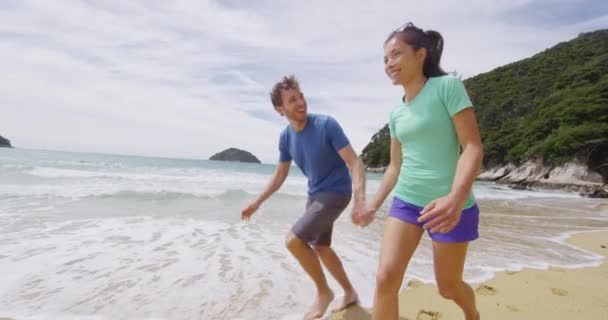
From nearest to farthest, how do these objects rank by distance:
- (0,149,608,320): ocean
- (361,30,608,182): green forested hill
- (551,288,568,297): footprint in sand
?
(0,149,608,320): ocean → (551,288,568,297): footprint in sand → (361,30,608,182): green forested hill

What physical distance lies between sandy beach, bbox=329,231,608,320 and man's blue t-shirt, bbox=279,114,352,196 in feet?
3.62

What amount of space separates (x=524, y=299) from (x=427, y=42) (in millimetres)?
2704

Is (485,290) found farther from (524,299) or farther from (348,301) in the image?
(348,301)

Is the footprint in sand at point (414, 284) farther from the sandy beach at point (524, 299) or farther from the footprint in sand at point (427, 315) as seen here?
the footprint in sand at point (427, 315)

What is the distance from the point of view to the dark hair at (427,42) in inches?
85.0

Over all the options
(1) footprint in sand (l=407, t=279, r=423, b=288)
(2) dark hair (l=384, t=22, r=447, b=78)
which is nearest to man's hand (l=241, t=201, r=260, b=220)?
(1) footprint in sand (l=407, t=279, r=423, b=288)

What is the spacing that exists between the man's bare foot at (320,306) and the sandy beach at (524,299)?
111 millimetres

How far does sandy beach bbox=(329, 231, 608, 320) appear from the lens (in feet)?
10.2

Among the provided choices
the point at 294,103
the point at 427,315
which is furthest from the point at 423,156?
the point at 427,315

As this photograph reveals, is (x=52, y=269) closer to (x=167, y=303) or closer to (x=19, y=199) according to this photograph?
(x=167, y=303)

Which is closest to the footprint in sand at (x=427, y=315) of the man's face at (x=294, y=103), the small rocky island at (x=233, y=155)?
the man's face at (x=294, y=103)

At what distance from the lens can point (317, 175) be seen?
3154mm

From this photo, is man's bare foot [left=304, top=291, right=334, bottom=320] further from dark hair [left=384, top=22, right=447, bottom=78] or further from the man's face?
dark hair [left=384, top=22, right=447, bottom=78]

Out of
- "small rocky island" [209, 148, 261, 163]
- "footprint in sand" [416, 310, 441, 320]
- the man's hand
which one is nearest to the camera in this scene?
"footprint in sand" [416, 310, 441, 320]
